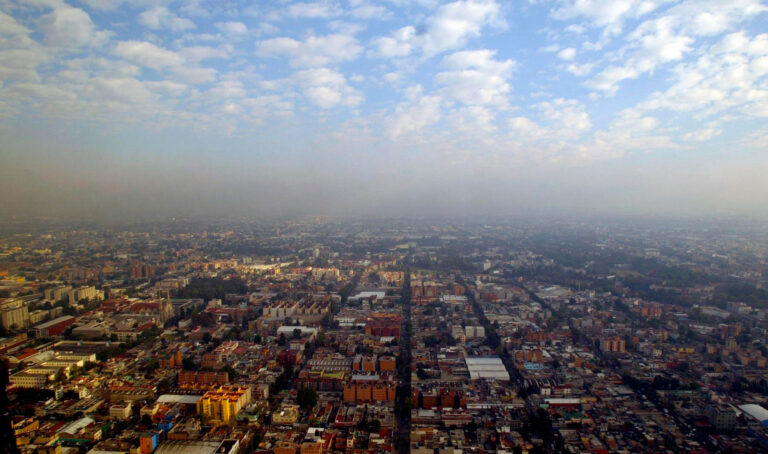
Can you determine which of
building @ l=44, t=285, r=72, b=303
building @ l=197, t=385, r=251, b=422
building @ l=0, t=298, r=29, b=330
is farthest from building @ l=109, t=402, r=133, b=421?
building @ l=44, t=285, r=72, b=303

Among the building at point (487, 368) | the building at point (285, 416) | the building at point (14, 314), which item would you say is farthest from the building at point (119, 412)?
the building at point (14, 314)

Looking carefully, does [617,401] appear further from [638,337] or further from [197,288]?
[197,288]

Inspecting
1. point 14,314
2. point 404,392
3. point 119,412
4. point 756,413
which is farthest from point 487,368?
point 14,314

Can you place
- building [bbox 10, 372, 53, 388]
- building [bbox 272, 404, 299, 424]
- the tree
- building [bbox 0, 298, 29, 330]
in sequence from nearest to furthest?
building [bbox 272, 404, 299, 424] → the tree → building [bbox 10, 372, 53, 388] → building [bbox 0, 298, 29, 330]

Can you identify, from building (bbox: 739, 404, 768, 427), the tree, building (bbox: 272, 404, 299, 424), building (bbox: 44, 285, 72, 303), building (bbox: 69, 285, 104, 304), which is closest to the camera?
building (bbox: 739, 404, 768, 427)

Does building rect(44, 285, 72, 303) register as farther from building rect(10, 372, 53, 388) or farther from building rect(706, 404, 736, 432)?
building rect(706, 404, 736, 432)

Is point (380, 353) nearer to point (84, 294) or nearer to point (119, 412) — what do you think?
point (119, 412)

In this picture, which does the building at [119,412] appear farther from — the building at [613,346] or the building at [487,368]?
the building at [613,346]
